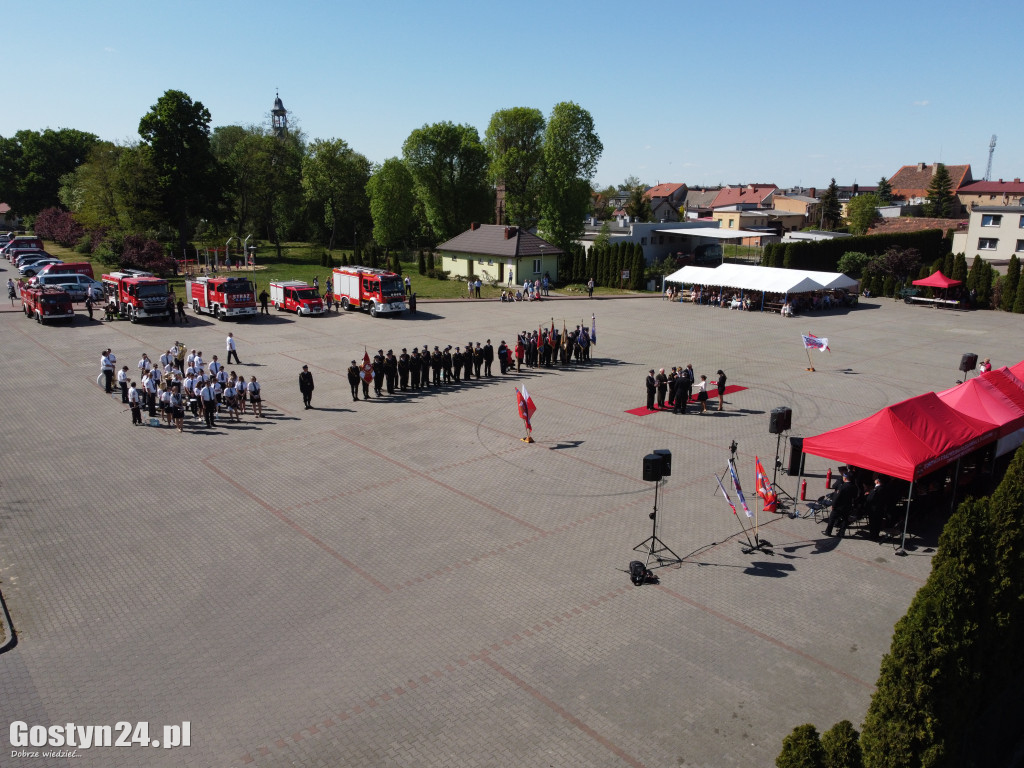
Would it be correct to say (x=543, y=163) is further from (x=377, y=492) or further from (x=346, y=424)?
(x=377, y=492)

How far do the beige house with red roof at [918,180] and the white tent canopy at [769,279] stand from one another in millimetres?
81086

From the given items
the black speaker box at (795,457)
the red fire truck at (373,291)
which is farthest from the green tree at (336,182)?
the black speaker box at (795,457)

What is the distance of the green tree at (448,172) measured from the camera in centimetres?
6369

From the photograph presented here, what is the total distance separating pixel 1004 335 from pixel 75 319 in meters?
45.4

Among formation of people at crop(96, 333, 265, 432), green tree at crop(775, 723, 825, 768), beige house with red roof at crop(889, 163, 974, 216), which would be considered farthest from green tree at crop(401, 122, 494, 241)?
beige house with red roof at crop(889, 163, 974, 216)

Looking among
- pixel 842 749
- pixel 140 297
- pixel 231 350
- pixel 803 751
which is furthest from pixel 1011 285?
pixel 140 297

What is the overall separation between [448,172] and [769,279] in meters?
34.6

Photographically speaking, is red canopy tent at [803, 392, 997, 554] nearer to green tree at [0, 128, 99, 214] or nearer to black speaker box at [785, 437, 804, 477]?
black speaker box at [785, 437, 804, 477]

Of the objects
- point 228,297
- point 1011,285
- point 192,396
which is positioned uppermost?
point 1011,285

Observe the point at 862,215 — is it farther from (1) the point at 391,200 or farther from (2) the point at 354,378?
(2) the point at 354,378

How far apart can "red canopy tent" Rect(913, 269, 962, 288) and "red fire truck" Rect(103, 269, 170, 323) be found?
4218 cm

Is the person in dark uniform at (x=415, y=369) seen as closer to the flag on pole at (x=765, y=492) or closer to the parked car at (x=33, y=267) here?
the flag on pole at (x=765, y=492)

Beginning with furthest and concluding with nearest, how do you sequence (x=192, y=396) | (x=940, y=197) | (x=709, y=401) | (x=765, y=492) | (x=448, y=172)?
(x=940, y=197), (x=448, y=172), (x=709, y=401), (x=192, y=396), (x=765, y=492)

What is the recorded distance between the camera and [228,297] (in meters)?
35.1
